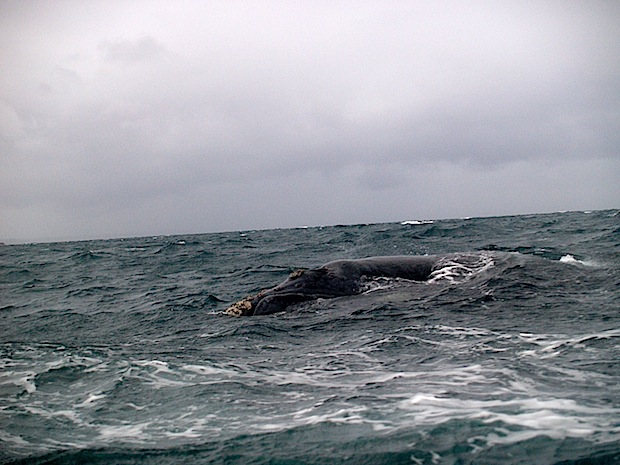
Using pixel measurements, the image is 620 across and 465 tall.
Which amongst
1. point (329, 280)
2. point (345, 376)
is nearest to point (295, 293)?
point (329, 280)

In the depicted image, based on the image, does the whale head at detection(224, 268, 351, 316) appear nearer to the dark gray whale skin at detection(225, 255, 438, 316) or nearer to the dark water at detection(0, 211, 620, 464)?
the dark gray whale skin at detection(225, 255, 438, 316)

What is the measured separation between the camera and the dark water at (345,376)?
465 centimetres

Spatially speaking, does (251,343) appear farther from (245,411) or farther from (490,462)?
(490,462)

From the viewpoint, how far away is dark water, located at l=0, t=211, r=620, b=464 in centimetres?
465

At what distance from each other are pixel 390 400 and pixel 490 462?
1840 mm

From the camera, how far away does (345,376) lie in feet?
23.1

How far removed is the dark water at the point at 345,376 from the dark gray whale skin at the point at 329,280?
452 mm

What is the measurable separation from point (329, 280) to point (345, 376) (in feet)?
21.2

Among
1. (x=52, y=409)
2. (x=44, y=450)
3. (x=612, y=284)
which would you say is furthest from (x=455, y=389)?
(x=612, y=284)

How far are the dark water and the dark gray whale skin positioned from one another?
1.48 feet

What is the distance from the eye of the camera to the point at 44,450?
5.13m

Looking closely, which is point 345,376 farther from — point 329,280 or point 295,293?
point 329,280

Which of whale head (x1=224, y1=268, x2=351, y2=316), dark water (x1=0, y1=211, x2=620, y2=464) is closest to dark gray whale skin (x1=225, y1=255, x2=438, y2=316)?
whale head (x1=224, y1=268, x2=351, y2=316)

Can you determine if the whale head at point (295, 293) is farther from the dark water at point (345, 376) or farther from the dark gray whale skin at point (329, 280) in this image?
the dark water at point (345, 376)
